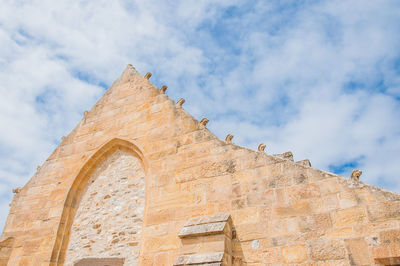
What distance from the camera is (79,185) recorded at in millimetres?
8094

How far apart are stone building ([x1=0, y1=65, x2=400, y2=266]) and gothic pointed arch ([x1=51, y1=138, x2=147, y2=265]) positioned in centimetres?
2

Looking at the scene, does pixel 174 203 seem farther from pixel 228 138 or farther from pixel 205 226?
pixel 228 138

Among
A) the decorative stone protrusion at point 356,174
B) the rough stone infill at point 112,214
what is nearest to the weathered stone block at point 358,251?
the decorative stone protrusion at point 356,174

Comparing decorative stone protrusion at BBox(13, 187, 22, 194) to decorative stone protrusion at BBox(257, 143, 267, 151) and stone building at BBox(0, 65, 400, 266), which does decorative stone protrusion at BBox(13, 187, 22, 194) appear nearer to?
stone building at BBox(0, 65, 400, 266)

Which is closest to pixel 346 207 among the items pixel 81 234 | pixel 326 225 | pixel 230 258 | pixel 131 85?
pixel 326 225

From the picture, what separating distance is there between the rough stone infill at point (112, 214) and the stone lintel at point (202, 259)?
157 cm

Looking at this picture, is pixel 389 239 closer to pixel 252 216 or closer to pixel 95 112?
pixel 252 216

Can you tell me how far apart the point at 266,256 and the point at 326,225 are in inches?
39.7

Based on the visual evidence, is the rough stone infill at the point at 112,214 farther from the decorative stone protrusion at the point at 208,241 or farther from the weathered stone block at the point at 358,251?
the weathered stone block at the point at 358,251

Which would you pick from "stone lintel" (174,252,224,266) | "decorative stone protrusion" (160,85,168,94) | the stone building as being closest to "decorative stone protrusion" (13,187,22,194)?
the stone building

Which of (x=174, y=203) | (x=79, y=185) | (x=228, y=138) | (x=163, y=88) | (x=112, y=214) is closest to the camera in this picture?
(x=174, y=203)

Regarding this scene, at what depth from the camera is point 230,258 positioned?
5.06 metres

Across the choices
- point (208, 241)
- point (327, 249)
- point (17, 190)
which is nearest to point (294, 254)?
point (327, 249)

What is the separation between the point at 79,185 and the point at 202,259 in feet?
14.5
